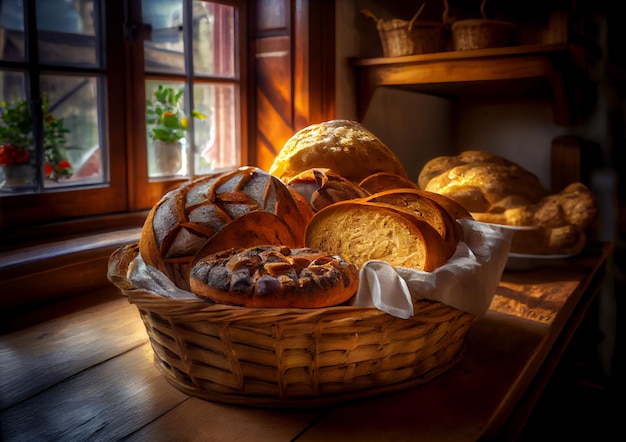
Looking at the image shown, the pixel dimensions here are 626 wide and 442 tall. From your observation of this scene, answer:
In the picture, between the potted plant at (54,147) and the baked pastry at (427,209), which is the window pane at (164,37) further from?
the baked pastry at (427,209)

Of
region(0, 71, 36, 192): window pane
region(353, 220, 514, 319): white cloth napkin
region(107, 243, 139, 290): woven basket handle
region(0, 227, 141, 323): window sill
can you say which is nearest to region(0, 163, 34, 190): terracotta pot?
region(0, 71, 36, 192): window pane

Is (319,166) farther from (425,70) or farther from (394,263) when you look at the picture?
(425,70)

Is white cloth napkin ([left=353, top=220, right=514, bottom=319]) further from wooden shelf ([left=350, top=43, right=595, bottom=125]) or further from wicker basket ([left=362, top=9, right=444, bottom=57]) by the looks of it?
wicker basket ([left=362, top=9, right=444, bottom=57])

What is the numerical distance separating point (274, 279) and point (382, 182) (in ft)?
1.94

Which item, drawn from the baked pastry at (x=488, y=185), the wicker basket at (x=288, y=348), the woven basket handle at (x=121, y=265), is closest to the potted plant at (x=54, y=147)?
the woven basket handle at (x=121, y=265)

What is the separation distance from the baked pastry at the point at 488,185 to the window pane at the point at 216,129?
26.6 inches

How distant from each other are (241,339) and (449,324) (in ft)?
1.00

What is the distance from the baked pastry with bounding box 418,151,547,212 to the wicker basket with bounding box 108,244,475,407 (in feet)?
2.52

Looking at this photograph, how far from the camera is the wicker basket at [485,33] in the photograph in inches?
71.1

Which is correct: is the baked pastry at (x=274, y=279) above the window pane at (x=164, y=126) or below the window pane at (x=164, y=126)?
below

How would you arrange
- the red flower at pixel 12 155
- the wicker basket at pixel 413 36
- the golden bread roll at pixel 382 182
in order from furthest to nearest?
the wicker basket at pixel 413 36
the red flower at pixel 12 155
the golden bread roll at pixel 382 182

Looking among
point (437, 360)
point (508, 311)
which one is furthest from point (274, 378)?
point (508, 311)

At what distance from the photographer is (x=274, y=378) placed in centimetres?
76

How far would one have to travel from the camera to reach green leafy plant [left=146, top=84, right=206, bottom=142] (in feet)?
5.55
